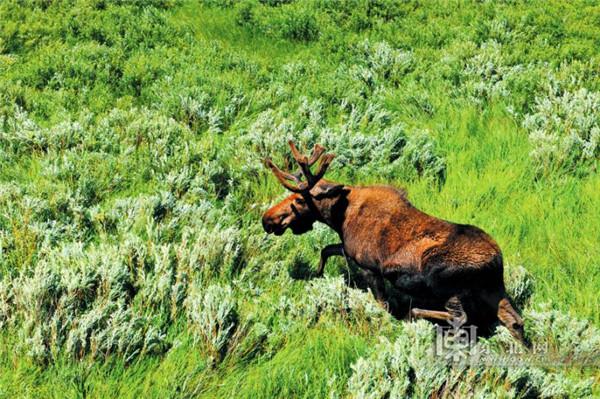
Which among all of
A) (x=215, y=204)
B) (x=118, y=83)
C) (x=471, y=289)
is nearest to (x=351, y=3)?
(x=118, y=83)

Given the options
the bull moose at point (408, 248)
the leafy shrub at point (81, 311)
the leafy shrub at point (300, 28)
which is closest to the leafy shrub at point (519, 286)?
the bull moose at point (408, 248)

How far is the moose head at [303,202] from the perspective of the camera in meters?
6.47

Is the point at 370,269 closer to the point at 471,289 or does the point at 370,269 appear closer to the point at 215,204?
the point at 471,289

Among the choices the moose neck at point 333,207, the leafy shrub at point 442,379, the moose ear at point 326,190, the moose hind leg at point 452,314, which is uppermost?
the moose ear at point 326,190

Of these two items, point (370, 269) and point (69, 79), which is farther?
point (69, 79)

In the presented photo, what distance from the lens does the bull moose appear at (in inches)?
219

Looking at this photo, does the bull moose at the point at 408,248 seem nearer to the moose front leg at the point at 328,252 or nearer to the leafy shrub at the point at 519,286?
the moose front leg at the point at 328,252

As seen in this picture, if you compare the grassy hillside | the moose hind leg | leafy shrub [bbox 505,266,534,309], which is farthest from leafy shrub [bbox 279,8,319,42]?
the moose hind leg

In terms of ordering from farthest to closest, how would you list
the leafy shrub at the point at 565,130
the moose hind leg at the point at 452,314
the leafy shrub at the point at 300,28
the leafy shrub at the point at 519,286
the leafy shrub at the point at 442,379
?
the leafy shrub at the point at 300,28, the leafy shrub at the point at 565,130, the leafy shrub at the point at 519,286, the moose hind leg at the point at 452,314, the leafy shrub at the point at 442,379

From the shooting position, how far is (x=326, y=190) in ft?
21.1

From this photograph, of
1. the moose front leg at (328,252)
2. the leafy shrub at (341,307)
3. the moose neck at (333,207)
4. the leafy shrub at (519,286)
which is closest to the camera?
the leafy shrub at (341,307)

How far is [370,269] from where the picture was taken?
20.5ft

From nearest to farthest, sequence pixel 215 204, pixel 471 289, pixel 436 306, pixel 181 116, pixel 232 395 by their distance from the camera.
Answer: pixel 232 395
pixel 471 289
pixel 436 306
pixel 215 204
pixel 181 116

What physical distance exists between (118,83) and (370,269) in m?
6.47
